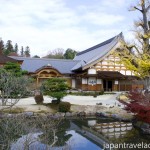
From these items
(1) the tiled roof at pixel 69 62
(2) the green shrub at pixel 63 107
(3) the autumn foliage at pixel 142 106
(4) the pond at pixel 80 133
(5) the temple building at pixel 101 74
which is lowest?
(4) the pond at pixel 80 133

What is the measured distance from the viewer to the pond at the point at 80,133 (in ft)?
28.5

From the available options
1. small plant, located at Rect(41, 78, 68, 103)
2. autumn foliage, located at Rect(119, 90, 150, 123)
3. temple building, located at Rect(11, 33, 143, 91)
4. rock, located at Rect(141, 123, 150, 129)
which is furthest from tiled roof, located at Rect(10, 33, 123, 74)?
rock, located at Rect(141, 123, 150, 129)

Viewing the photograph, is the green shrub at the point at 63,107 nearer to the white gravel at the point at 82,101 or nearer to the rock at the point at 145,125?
the white gravel at the point at 82,101

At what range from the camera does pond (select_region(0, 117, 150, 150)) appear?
28.5 feet

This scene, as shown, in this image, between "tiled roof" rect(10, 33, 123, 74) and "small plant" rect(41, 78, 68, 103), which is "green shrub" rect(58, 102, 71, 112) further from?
"tiled roof" rect(10, 33, 123, 74)

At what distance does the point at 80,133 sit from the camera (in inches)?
513

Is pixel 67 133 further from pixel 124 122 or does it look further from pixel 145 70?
pixel 145 70

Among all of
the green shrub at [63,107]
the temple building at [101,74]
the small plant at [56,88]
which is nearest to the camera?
the green shrub at [63,107]

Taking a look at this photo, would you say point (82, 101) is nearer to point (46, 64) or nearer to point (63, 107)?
point (63, 107)

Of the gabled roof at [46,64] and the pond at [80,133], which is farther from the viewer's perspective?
the gabled roof at [46,64]

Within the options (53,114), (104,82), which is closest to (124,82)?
(104,82)

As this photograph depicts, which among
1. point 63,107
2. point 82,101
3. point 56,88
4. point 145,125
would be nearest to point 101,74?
point 82,101

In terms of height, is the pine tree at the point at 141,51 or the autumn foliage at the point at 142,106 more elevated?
the pine tree at the point at 141,51

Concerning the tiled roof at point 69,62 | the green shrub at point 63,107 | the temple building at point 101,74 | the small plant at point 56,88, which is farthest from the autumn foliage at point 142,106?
the tiled roof at point 69,62
